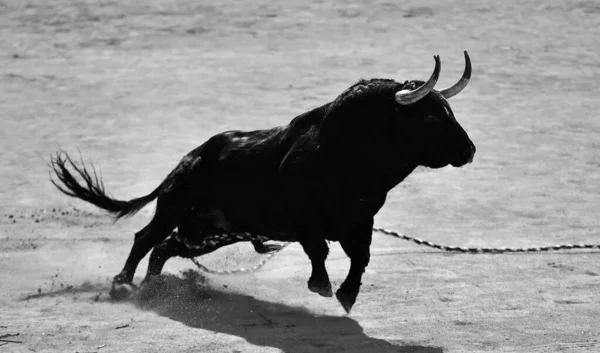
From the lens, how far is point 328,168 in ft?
25.4

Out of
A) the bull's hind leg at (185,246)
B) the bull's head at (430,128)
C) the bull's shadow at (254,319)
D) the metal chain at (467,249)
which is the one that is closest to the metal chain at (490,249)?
the metal chain at (467,249)

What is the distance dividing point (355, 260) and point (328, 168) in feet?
2.15

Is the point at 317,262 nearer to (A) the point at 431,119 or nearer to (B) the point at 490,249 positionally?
(A) the point at 431,119

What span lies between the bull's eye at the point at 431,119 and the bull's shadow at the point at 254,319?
54.0 inches

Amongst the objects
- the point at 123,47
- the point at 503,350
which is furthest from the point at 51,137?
the point at 503,350

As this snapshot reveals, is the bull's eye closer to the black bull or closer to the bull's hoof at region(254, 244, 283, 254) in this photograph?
the black bull

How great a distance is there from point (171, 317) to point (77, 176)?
441 cm

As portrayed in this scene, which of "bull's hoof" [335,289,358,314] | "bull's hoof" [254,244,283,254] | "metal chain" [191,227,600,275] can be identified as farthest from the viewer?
"metal chain" [191,227,600,275]

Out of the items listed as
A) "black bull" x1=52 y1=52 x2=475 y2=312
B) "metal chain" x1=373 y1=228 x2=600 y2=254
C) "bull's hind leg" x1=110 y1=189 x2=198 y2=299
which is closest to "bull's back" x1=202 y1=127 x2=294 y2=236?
"black bull" x1=52 y1=52 x2=475 y2=312

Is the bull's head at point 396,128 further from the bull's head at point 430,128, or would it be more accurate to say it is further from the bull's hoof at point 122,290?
the bull's hoof at point 122,290

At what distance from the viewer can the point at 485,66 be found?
1512cm

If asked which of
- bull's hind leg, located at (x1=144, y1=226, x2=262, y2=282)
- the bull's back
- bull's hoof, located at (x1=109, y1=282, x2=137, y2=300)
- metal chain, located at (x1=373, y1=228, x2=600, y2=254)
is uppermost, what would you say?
the bull's back

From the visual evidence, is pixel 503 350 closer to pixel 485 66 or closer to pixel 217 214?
pixel 217 214

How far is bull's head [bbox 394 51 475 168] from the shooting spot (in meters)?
7.35
